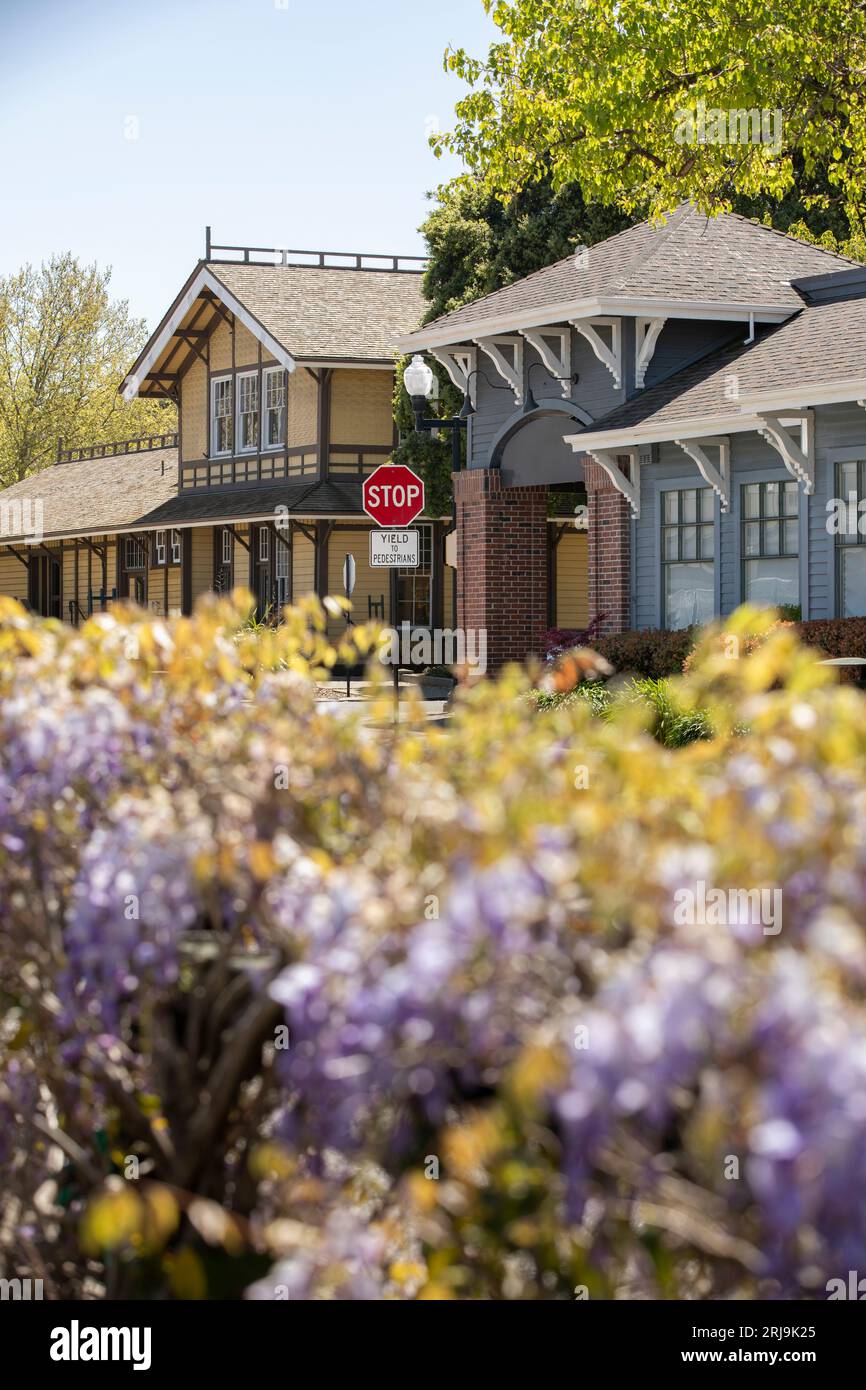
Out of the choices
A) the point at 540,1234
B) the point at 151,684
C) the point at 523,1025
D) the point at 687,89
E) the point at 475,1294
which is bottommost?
the point at 475,1294

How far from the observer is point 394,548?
18688 millimetres

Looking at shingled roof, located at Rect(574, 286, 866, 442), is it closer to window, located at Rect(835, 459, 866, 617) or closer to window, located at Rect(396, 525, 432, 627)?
window, located at Rect(835, 459, 866, 617)

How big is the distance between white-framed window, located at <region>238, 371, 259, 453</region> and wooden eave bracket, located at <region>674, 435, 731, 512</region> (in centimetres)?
2126

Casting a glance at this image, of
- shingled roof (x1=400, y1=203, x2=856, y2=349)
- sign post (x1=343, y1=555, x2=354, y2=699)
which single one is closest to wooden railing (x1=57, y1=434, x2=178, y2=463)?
sign post (x1=343, y1=555, x2=354, y2=699)

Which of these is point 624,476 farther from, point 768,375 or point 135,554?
point 135,554

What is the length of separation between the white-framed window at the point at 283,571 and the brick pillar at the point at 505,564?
1321cm

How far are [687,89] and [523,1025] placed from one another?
62.7 ft

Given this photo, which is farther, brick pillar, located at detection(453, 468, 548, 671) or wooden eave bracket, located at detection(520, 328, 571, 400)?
brick pillar, located at detection(453, 468, 548, 671)

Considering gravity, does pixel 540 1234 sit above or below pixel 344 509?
below

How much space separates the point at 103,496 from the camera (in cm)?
4916

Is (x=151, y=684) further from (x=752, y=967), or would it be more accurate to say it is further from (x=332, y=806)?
(x=752, y=967)

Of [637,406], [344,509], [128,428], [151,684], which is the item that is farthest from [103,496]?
[151,684]

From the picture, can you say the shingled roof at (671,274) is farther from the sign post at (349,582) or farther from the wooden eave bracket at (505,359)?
the sign post at (349,582)

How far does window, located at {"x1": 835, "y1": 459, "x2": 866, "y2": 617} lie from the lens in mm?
19297
